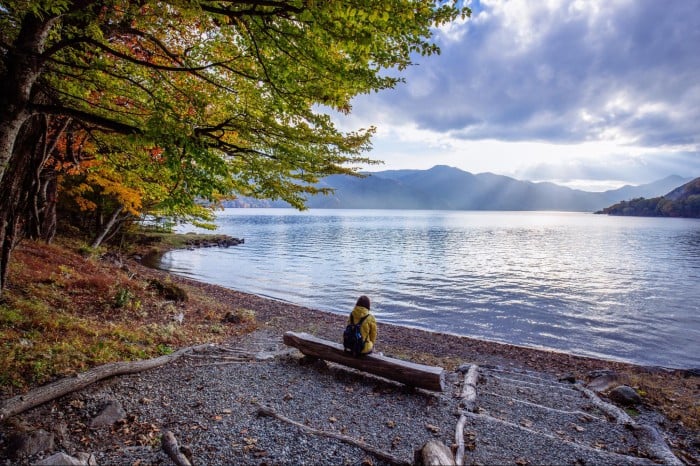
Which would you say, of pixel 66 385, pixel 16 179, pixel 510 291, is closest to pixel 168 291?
pixel 16 179

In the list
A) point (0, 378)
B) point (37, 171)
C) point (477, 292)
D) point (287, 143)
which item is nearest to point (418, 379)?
point (287, 143)

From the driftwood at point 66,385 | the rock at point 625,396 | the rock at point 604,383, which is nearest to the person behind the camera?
the driftwood at point 66,385

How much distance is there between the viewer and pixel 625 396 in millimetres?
9852

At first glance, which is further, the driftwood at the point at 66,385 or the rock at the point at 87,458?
the driftwood at the point at 66,385

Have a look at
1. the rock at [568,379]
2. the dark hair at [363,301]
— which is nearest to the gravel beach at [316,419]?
the rock at [568,379]

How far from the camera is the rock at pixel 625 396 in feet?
31.8

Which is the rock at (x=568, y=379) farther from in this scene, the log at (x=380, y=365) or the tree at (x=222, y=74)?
the tree at (x=222, y=74)

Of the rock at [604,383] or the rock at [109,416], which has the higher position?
the rock at [109,416]

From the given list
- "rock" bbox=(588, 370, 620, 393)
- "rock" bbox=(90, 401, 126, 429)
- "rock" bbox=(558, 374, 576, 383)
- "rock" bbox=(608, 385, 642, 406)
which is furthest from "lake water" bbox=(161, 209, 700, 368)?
"rock" bbox=(90, 401, 126, 429)

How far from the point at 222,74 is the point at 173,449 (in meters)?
8.22

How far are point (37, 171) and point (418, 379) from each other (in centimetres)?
1332

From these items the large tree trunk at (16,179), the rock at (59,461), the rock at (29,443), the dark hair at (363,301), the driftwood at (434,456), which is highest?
the large tree trunk at (16,179)

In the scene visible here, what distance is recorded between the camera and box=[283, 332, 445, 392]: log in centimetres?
836

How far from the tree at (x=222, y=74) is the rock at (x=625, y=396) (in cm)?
1074
